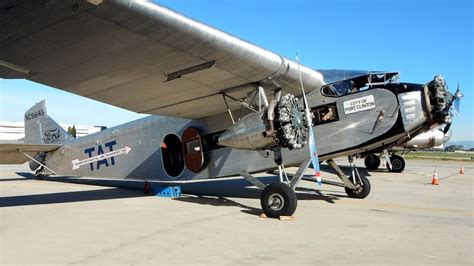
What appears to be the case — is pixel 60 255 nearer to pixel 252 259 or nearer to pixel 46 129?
pixel 252 259

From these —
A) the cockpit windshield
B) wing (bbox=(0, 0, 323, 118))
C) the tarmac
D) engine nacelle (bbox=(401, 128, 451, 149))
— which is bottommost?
the tarmac

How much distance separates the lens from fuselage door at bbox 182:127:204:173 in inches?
411

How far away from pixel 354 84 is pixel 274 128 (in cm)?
268

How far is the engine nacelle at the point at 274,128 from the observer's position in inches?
294

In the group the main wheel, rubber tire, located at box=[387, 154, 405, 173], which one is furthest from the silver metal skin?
rubber tire, located at box=[387, 154, 405, 173]

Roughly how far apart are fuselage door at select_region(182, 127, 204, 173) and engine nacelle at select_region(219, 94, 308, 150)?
2593 millimetres

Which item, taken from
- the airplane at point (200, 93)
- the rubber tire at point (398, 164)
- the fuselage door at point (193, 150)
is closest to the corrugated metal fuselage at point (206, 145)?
the airplane at point (200, 93)

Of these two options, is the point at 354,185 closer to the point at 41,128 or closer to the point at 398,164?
the point at 398,164

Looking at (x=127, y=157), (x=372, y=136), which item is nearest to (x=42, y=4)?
(x=372, y=136)

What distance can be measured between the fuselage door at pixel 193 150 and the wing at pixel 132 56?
4.68 ft

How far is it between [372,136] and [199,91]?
13.1 feet

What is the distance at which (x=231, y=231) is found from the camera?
20.8ft

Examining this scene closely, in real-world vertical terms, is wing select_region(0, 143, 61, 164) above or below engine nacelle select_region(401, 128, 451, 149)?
above

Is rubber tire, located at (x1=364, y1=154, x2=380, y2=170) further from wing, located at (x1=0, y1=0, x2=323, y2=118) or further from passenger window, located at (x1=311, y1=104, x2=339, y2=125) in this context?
wing, located at (x1=0, y1=0, x2=323, y2=118)
